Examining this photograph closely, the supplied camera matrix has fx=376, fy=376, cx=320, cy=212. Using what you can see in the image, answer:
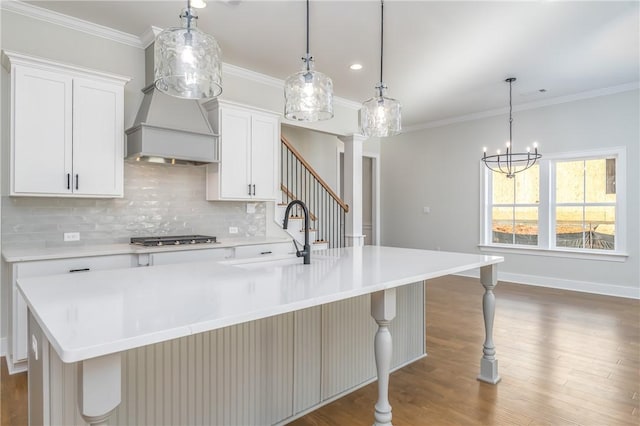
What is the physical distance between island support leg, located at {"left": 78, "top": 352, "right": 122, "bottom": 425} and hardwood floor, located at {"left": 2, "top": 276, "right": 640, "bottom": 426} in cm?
137

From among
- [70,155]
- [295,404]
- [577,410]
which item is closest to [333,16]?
[70,155]

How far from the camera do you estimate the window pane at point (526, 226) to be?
6.22 metres

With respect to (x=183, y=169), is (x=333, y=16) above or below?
above

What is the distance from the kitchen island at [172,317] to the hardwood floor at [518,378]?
20.5 inches

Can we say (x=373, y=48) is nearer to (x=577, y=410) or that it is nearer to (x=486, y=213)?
(x=577, y=410)

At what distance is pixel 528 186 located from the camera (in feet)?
20.7

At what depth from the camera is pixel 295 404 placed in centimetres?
220

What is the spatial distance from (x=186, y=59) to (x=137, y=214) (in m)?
2.50

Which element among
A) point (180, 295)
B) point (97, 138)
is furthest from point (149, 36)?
point (180, 295)

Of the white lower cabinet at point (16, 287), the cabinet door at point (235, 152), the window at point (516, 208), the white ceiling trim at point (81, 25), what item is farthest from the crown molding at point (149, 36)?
the window at point (516, 208)

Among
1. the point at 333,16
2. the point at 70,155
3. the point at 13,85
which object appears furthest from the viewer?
the point at 333,16

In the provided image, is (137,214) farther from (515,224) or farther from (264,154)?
(515,224)

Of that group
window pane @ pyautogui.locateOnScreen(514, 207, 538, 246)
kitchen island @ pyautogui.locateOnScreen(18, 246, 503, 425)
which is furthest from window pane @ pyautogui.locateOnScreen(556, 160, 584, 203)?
kitchen island @ pyautogui.locateOnScreen(18, 246, 503, 425)

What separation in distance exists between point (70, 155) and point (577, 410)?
416 centimetres
